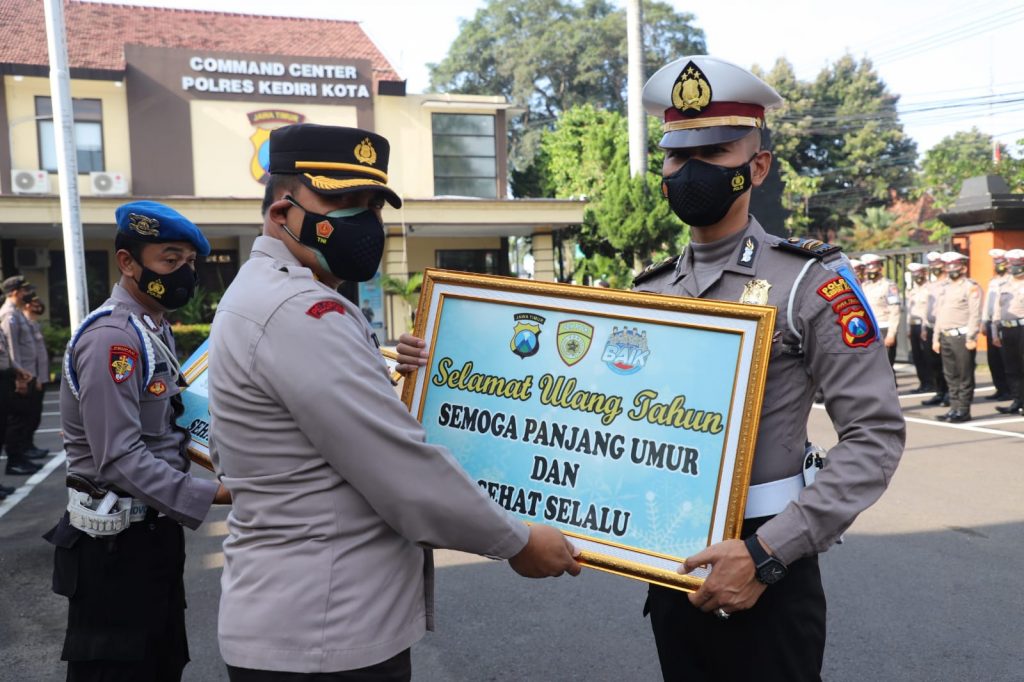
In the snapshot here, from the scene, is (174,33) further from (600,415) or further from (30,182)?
(600,415)

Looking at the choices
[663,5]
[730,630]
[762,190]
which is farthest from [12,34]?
[663,5]

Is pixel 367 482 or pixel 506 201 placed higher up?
pixel 506 201

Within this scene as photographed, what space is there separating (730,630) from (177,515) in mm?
1778

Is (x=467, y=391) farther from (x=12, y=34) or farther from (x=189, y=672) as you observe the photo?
(x=12, y=34)

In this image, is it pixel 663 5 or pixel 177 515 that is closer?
pixel 177 515

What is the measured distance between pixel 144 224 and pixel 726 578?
2400 mm

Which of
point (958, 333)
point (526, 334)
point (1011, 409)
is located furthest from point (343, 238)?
point (1011, 409)

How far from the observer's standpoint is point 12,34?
69.8 ft

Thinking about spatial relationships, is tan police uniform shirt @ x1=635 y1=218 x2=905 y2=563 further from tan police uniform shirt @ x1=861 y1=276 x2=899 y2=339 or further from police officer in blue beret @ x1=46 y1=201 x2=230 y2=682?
tan police uniform shirt @ x1=861 y1=276 x2=899 y2=339

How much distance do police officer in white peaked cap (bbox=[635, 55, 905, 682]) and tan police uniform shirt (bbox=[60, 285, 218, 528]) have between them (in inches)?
62.2

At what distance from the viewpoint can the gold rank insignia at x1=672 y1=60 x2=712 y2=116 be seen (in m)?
2.27

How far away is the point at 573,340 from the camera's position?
2.24 meters

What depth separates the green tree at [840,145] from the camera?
48406mm

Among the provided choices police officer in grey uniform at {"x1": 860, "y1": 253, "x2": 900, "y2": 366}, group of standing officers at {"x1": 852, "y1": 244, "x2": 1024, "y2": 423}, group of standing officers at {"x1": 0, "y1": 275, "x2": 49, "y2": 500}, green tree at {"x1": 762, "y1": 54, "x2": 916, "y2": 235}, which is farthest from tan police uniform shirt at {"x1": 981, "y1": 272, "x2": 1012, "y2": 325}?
green tree at {"x1": 762, "y1": 54, "x2": 916, "y2": 235}
